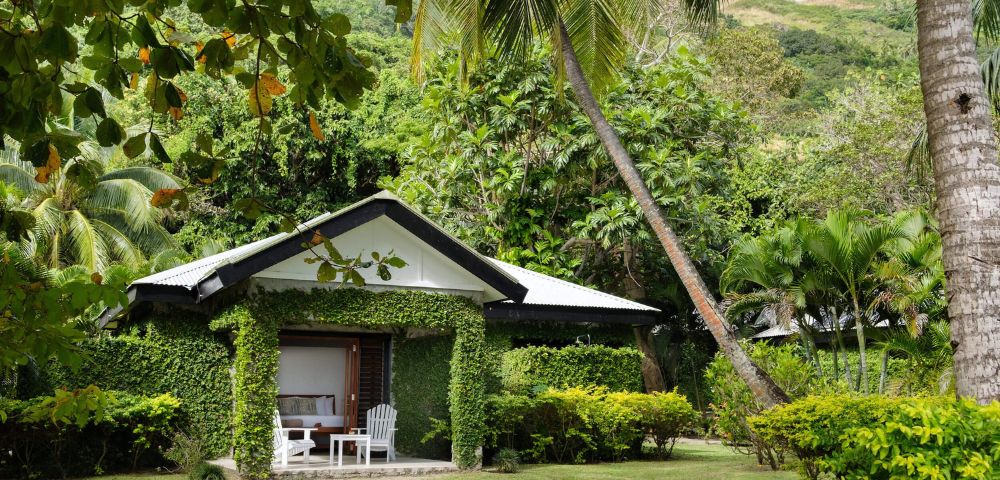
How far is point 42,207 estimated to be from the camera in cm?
2377

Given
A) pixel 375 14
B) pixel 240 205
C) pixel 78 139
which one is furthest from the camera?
pixel 375 14

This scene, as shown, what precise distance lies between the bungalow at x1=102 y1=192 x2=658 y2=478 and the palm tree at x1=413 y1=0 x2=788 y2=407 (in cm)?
288

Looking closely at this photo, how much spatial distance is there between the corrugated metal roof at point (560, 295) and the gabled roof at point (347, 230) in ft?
0.14

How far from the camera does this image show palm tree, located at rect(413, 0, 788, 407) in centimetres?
1123

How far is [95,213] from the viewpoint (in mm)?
26625

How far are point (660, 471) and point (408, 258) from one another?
5.17 m

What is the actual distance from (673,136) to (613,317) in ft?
18.8

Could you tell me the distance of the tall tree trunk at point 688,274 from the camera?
11.0 meters

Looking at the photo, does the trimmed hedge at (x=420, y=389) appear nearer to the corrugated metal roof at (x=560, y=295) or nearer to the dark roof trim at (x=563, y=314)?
the dark roof trim at (x=563, y=314)

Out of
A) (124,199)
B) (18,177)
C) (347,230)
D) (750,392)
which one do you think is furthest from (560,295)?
(18,177)

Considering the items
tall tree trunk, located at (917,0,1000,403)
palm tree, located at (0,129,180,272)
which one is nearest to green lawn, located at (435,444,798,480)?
tall tree trunk, located at (917,0,1000,403)

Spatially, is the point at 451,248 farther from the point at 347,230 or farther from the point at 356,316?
the point at 356,316

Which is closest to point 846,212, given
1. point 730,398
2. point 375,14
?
point 730,398

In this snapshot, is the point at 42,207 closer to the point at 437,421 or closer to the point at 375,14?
the point at 437,421
